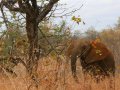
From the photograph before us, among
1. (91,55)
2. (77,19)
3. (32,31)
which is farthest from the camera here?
(91,55)

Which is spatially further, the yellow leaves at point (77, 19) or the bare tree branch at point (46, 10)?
the bare tree branch at point (46, 10)

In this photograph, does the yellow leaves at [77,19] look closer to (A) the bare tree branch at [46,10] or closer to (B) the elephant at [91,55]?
(A) the bare tree branch at [46,10]

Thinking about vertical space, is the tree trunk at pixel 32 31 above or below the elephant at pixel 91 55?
above

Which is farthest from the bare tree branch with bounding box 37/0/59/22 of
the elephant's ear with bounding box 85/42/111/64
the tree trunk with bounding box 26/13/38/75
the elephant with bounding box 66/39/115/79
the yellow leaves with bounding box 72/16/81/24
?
the elephant's ear with bounding box 85/42/111/64

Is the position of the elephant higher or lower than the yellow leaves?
lower

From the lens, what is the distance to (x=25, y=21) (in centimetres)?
744

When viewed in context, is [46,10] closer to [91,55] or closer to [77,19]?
[77,19]

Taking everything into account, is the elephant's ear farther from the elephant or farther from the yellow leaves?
the yellow leaves

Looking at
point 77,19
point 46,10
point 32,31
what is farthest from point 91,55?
point 77,19

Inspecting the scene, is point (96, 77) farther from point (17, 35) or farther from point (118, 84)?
point (17, 35)

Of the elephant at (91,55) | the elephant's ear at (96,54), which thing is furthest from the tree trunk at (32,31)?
the elephant's ear at (96,54)

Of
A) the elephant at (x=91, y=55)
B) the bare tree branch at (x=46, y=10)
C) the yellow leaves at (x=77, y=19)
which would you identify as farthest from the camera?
the elephant at (x=91, y=55)

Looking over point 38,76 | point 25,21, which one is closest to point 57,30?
point 25,21

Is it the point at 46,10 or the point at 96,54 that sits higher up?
the point at 46,10
